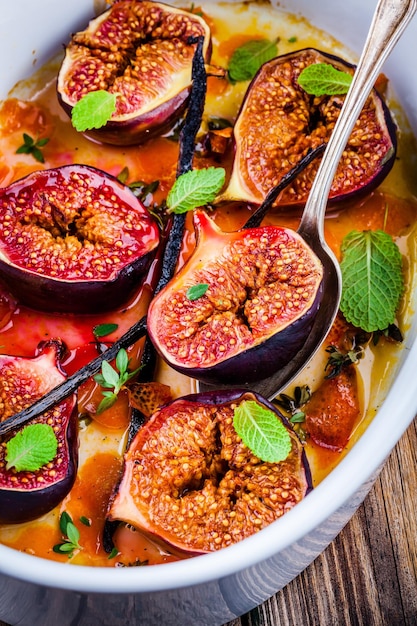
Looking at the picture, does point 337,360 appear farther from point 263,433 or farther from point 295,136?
point 295,136

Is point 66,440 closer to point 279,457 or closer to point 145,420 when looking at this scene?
point 145,420

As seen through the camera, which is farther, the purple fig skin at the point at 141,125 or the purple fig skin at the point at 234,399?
the purple fig skin at the point at 141,125

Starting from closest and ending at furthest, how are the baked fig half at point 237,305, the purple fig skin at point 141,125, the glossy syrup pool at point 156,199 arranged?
the baked fig half at point 237,305 → the glossy syrup pool at point 156,199 → the purple fig skin at point 141,125

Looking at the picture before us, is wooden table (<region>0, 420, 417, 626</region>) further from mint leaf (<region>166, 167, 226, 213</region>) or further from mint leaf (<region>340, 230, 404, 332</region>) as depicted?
mint leaf (<region>166, 167, 226, 213</region>)

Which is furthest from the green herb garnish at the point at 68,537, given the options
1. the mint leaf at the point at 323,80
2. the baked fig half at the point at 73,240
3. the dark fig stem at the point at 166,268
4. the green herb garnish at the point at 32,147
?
the mint leaf at the point at 323,80

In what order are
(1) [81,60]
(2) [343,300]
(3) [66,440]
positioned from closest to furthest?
1. (3) [66,440]
2. (2) [343,300]
3. (1) [81,60]

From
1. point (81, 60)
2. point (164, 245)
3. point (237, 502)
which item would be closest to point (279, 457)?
point (237, 502)

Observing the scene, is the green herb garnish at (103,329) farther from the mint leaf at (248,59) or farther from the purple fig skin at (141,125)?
the mint leaf at (248,59)

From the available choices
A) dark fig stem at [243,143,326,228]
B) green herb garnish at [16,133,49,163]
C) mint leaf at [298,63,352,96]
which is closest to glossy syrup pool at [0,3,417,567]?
green herb garnish at [16,133,49,163]
